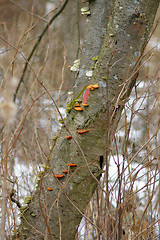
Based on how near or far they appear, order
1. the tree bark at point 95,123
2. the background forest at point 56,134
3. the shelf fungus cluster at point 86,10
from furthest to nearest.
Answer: the shelf fungus cluster at point 86,10, the tree bark at point 95,123, the background forest at point 56,134

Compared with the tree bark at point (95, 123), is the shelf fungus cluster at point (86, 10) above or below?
above

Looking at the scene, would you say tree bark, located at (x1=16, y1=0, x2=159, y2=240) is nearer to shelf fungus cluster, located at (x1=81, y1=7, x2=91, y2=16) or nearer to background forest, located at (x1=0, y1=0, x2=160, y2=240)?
background forest, located at (x1=0, y1=0, x2=160, y2=240)

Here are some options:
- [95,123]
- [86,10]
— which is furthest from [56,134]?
[86,10]

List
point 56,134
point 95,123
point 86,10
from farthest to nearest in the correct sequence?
point 86,10 < point 56,134 < point 95,123

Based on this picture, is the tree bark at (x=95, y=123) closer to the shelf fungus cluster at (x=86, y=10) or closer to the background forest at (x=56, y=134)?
the background forest at (x=56, y=134)

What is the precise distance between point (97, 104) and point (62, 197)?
55 cm

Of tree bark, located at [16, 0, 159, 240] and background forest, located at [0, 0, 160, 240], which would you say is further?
tree bark, located at [16, 0, 159, 240]

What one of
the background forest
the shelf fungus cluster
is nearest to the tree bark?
the background forest

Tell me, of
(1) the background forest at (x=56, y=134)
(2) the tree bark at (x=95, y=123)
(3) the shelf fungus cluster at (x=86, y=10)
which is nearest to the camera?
(1) the background forest at (x=56, y=134)

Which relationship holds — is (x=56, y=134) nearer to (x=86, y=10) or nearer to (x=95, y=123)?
(x=95, y=123)

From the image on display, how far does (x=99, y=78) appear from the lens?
4.99 ft

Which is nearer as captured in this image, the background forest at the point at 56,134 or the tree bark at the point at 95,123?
the background forest at the point at 56,134

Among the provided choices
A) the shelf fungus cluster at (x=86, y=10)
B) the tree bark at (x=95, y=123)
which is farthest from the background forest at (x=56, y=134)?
the shelf fungus cluster at (x=86, y=10)

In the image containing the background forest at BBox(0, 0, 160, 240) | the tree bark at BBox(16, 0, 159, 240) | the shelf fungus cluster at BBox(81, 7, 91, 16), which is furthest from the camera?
the shelf fungus cluster at BBox(81, 7, 91, 16)
